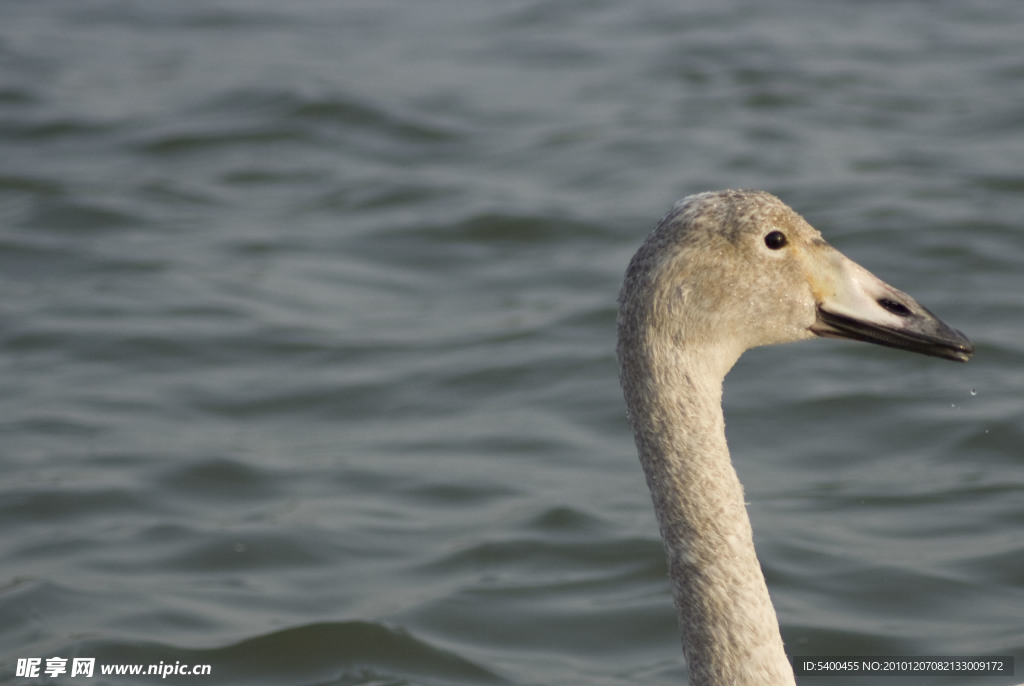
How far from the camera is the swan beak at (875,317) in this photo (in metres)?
3.62

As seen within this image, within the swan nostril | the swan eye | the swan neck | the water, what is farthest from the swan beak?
the water

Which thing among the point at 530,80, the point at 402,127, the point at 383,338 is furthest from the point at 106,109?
the point at 383,338

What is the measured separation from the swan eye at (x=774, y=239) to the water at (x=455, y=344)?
80.3 inches

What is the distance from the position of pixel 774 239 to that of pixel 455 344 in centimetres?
420

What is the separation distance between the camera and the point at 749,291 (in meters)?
3.59

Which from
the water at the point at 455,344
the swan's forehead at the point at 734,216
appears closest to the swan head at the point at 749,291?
the swan's forehead at the point at 734,216

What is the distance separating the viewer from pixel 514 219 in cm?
934

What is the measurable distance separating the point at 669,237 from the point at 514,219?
5.86m

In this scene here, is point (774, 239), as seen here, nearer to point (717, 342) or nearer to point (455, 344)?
point (717, 342)

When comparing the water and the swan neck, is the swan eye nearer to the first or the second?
the swan neck

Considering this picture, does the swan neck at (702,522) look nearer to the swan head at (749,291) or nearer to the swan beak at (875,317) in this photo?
the swan head at (749,291)

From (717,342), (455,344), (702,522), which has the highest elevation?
(455,344)

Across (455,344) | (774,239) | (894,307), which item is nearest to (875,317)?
(894,307)

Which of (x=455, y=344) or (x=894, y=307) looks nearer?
(x=894, y=307)
